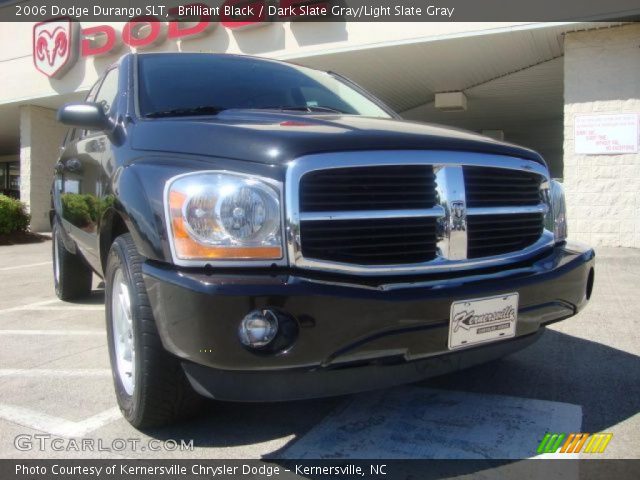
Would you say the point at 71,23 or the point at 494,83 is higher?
the point at 71,23

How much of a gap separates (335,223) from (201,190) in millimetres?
491

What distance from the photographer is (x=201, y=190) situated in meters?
2.05

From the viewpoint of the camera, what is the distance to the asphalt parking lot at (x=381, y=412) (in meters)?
2.38

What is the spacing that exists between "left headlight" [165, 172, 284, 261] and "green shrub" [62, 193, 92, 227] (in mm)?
1568

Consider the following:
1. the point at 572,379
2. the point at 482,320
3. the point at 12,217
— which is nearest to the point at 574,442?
the point at 482,320

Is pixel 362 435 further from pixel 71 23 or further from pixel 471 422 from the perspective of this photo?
pixel 71 23

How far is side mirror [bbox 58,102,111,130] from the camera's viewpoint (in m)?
2.95

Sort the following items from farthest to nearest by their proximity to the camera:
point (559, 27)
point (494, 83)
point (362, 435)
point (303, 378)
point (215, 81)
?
1. point (494, 83)
2. point (559, 27)
3. point (215, 81)
4. point (362, 435)
5. point (303, 378)

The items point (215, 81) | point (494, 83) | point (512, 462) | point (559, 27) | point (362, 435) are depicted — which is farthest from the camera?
point (494, 83)

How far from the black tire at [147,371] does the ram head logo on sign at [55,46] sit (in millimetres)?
12870

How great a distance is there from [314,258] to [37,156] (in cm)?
1548

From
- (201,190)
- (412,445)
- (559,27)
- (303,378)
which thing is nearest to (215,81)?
(201,190)

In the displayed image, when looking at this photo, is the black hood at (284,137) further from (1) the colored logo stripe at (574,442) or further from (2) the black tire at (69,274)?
(2) the black tire at (69,274)

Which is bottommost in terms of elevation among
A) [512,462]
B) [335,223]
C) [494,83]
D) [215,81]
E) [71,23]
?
[512,462]
